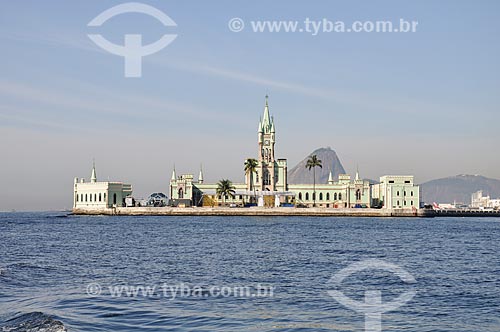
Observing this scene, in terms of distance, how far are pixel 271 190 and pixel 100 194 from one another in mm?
41666

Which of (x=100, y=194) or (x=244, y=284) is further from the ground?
(x=100, y=194)

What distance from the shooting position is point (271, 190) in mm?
166250

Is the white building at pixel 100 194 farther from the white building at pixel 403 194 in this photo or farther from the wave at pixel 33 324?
the wave at pixel 33 324

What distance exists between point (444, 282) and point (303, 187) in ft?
473

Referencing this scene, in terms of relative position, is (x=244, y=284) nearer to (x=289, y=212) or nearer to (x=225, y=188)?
(x=289, y=212)

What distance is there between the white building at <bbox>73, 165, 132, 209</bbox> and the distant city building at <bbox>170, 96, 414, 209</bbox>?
12.7 meters

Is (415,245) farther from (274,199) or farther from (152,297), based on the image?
(274,199)

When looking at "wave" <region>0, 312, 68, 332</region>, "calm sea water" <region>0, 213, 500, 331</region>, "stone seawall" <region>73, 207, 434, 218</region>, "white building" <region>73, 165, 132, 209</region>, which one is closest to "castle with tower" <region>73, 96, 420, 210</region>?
"white building" <region>73, 165, 132, 209</region>

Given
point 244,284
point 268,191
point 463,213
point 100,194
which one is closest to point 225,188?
point 268,191

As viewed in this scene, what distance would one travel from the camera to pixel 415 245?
50.6 meters

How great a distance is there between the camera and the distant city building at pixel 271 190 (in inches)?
6398

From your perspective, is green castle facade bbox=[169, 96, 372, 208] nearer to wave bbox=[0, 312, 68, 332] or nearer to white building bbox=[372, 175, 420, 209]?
white building bbox=[372, 175, 420, 209]

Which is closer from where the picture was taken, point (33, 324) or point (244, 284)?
point (33, 324)

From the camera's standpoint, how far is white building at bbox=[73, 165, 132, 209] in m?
158
